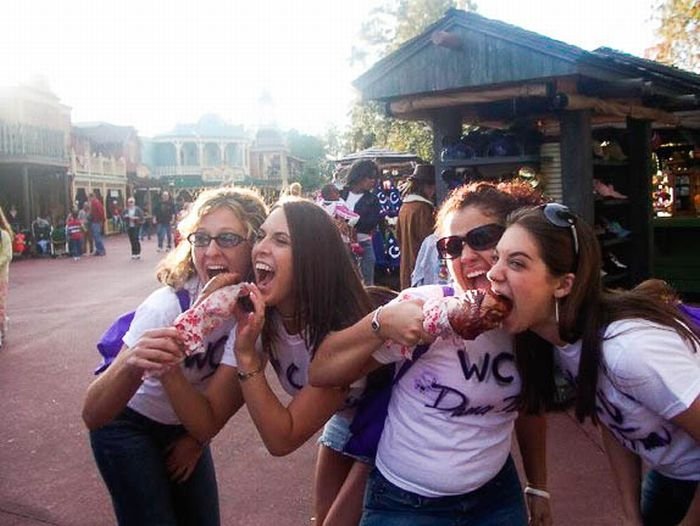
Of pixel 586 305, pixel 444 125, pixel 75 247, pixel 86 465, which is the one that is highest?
pixel 444 125

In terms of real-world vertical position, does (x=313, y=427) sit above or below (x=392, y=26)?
below

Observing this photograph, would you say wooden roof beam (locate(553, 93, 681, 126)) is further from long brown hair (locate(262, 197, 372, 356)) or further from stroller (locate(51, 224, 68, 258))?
stroller (locate(51, 224, 68, 258))

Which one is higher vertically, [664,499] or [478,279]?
[478,279]

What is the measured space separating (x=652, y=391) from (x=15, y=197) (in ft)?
104

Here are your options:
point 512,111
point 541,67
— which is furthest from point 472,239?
point 512,111

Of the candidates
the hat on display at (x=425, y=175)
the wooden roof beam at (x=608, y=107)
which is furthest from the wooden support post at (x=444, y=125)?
the wooden roof beam at (x=608, y=107)

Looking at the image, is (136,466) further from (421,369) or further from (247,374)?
(421,369)

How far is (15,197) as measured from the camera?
97.3ft

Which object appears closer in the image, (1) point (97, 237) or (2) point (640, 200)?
(2) point (640, 200)

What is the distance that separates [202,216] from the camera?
2750 millimetres

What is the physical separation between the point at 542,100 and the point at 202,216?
4.28 metres

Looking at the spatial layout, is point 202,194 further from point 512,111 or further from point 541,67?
point 512,111

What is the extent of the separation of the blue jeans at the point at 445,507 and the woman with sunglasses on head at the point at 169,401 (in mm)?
596

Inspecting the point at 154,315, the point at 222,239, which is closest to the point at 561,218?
the point at 222,239
